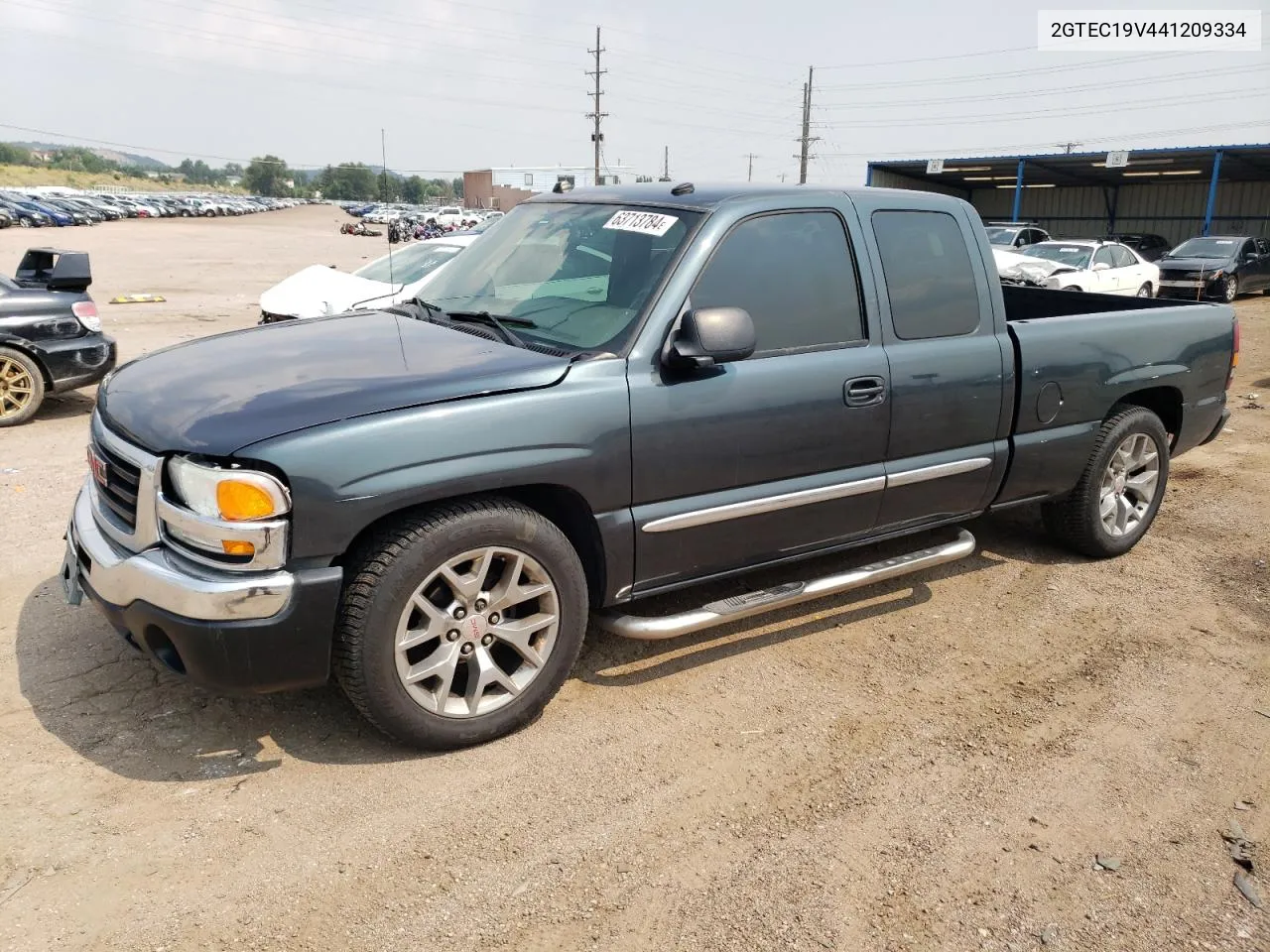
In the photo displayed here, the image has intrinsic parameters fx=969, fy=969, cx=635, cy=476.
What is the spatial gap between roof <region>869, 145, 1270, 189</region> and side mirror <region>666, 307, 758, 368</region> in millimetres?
31656

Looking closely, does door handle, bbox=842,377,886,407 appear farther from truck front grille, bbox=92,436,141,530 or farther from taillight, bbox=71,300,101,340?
taillight, bbox=71,300,101,340

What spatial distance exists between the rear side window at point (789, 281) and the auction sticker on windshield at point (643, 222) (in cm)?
25

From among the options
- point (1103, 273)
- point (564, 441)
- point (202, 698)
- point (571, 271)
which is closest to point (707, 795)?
point (564, 441)

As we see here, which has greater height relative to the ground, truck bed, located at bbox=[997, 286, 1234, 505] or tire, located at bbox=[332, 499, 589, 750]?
truck bed, located at bbox=[997, 286, 1234, 505]

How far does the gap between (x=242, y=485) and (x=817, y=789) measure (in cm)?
205

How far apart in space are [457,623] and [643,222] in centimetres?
178

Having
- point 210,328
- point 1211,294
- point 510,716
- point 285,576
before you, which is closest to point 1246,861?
point 510,716

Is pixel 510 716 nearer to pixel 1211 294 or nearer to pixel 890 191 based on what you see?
pixel 890 191

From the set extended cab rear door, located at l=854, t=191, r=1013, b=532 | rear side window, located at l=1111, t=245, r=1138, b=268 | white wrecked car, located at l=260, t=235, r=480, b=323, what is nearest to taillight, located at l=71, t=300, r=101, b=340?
white wrecked car, located at l=260, t=235, r=480, b=323

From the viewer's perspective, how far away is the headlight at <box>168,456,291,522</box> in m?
2.81

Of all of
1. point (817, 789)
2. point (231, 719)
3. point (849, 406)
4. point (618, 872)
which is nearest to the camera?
point (618, 872)

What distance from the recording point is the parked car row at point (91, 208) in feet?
163

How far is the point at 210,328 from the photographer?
46.1ft

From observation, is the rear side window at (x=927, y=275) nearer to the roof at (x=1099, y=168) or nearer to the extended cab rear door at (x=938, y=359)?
the extended cab rear door at (x=938, y=359)
